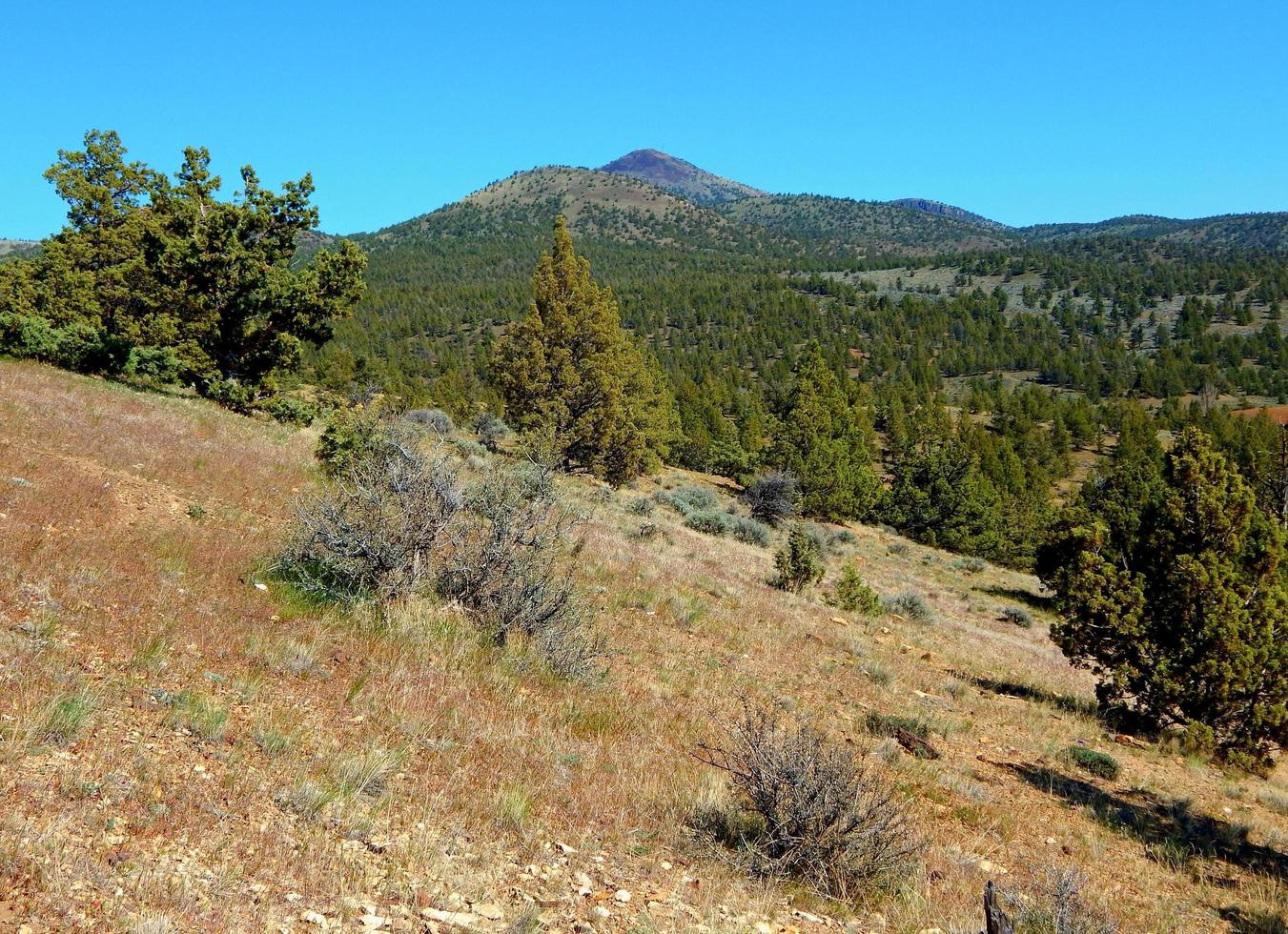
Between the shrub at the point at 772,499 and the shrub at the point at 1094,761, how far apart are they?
27.6 m

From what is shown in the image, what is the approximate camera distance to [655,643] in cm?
1042

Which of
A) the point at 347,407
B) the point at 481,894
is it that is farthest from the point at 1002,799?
the point at 347,407

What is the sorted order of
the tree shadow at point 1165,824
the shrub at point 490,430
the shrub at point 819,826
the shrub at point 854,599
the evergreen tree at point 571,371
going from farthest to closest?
the shrub at point 490,430, the evergreen tree at point 571,371, the shrub at point 854,599, the tree shadow at point 1165,824, the shrub at point 819,826

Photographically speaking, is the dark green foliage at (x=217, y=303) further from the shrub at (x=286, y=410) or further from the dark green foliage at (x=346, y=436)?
the dark green foliage at (x=346, y=436)

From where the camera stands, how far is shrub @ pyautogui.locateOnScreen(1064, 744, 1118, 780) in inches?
350

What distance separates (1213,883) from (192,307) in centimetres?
2850

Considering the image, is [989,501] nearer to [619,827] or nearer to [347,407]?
[347,407]

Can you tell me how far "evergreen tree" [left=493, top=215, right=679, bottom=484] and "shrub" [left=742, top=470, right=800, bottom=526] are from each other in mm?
7035

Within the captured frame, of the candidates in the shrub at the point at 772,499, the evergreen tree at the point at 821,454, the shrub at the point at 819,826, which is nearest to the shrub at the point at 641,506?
the shrub at the point at 772,499

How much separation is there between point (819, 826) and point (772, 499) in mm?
32999

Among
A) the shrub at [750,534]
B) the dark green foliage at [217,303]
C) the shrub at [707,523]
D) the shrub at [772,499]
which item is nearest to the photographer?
the dark green foliage at [217,303]

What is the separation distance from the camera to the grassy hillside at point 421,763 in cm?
364

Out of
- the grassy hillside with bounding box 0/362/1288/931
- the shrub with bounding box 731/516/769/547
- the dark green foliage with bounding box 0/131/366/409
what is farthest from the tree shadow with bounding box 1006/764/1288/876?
the dark green foliage with bounding box 0/131/366/409

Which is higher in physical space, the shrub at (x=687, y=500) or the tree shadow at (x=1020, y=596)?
the shrub at (x=687, y=500)
